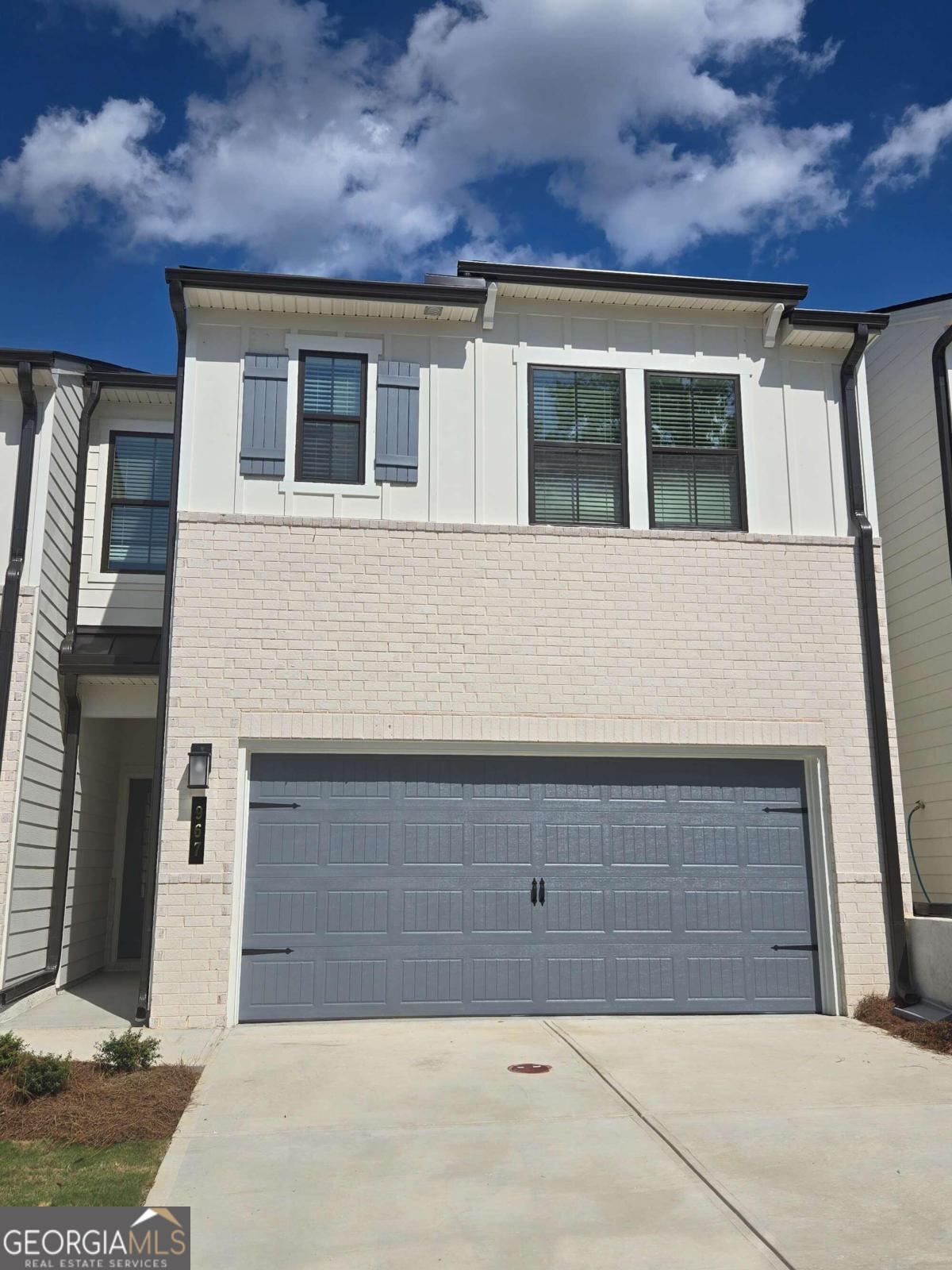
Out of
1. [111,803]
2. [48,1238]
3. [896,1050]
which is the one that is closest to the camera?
[48,1238]

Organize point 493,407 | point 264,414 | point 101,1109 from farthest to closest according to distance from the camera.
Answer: point 493,407 < point 264,414 < point 101,1109

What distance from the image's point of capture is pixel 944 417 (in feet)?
35.2

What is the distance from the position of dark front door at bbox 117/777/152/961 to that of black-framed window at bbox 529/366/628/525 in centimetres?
628

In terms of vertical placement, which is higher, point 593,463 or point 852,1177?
point 593,463

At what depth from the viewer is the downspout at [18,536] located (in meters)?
9.57

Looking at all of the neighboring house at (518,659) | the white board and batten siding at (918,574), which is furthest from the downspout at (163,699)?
the white board and batten siding at (918,574)

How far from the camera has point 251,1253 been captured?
13.5 feet

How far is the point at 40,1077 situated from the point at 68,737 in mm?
5123

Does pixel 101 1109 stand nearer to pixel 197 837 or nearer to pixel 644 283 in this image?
pixel 197 837

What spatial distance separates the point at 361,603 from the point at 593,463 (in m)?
2.79

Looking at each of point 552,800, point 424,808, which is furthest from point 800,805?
point 424,808

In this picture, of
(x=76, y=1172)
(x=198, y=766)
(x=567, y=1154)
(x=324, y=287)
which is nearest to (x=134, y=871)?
(x=198, y=766)

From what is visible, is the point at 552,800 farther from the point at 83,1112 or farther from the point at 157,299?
the point at 157,299

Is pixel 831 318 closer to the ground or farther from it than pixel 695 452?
farther from it
